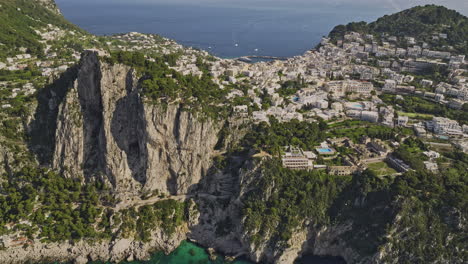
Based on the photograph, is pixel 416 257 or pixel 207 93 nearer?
pixel 416 257

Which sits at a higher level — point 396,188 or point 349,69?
point 349,69

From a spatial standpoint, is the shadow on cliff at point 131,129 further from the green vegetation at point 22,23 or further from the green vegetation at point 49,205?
the green vegetation at point 22,23

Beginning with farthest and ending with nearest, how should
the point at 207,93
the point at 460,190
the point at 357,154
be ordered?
the point at 207,93 < the point at 357,154 < the point at 460,190

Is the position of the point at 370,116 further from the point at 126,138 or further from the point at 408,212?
the point at 126,138

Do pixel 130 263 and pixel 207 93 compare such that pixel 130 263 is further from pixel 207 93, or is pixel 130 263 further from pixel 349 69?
pixel 349 69

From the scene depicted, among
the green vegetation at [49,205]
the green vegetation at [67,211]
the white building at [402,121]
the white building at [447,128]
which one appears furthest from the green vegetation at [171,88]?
the white building at [447,128]

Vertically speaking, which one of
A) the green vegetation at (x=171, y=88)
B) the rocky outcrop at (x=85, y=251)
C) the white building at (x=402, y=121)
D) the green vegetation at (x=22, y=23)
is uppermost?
the green vegetation at (x=22, y=23)

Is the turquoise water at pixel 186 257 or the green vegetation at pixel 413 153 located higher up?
A: the green vegetation at pixel 413 153

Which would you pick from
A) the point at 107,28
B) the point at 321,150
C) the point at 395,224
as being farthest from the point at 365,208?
the point at 107,28
